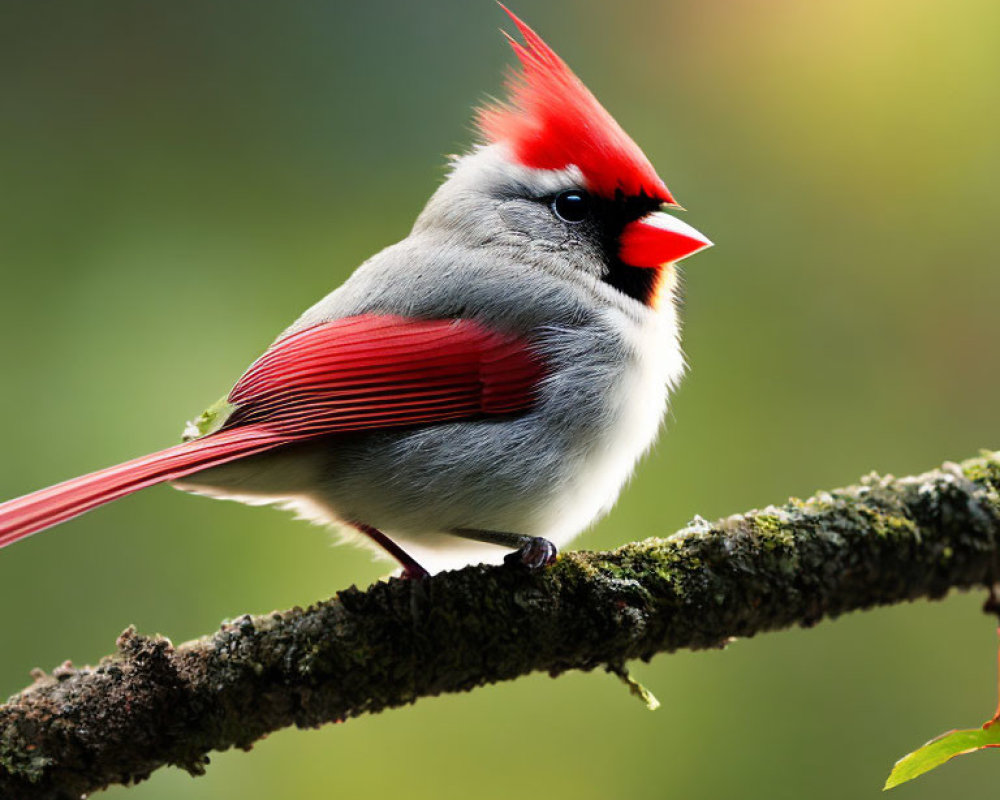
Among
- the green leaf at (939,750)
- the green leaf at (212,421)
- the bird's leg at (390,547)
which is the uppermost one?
the green leaf at (939,750)

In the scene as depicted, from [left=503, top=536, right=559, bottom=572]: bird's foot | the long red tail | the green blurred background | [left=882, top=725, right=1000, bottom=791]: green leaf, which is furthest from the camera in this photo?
the green blurred background

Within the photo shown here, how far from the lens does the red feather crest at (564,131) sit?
2.39 meters

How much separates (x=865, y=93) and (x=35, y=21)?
333 cm

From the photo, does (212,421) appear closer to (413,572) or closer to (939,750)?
(413,572)

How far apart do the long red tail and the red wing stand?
0.18 feet

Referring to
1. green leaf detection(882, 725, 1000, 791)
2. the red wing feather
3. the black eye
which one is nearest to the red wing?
the red wing feather

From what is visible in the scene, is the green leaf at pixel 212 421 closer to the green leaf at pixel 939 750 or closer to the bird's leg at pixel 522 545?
the bird's leg at pixel 522 545

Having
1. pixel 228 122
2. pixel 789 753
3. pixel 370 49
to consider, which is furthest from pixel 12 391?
pixel 789 753

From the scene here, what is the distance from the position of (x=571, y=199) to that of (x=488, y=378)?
1.80 feet

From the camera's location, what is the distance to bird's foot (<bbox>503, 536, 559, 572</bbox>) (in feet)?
6.43

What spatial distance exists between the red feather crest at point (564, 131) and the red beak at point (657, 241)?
0.25ft

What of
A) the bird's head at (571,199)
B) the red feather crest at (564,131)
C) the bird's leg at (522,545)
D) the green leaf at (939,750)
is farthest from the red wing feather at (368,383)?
the green leaf at (939,750)

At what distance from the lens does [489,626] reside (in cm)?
187

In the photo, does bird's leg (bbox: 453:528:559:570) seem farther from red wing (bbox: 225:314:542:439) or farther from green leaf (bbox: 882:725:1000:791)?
green leaf (bbox: 882:725:1000:791)
